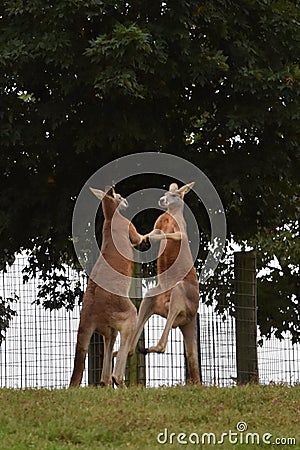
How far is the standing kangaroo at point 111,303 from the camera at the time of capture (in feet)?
46.2

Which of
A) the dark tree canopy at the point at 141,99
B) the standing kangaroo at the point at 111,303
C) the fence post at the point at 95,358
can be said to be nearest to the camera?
the standing kangaroo at the point at 111,303

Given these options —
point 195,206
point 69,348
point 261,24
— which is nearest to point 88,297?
point 69,348

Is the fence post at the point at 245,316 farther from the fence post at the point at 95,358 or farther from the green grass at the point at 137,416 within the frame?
the green grass at the point at 137,416

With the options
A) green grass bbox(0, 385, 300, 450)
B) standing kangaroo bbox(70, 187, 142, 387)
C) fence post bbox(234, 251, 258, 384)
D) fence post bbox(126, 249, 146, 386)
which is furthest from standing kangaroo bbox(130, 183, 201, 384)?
fence post bbox(234, 251, 258, 384)

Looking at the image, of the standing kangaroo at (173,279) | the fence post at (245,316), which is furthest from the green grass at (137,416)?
the fence post at (245,316)

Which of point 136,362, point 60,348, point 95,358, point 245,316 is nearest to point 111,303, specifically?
point 136,362

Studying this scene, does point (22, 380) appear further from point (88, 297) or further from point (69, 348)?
point (88, 297)

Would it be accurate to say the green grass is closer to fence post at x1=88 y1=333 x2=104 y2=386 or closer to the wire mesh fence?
the wire mesh fence

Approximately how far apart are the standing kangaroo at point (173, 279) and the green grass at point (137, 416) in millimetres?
1969

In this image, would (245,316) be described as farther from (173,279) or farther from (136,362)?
(173,279)

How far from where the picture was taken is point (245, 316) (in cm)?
1888

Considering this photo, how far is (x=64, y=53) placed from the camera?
16953 mm

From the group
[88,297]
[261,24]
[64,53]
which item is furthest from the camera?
[261,24]

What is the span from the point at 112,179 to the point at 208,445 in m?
8.82
